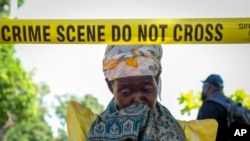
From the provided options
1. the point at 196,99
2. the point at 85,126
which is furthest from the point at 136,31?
the point at 85,126

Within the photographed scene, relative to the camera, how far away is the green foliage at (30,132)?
2309 millimetres

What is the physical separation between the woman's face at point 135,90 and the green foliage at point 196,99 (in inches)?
5.7

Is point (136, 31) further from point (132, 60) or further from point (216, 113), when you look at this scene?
point (216, 113)

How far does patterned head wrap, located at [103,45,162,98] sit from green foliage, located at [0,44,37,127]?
0.39 meters

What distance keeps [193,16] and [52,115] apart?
848mm

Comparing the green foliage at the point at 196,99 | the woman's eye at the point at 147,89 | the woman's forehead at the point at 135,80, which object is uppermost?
the woman's forehead at the point at 135,80

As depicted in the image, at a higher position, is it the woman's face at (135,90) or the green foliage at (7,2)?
the green foliage at (7,2)

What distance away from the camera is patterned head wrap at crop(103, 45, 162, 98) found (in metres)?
2.27

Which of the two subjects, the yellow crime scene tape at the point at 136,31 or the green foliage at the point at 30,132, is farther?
the green foliage at the point at 30,132

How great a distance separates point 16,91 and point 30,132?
22cm

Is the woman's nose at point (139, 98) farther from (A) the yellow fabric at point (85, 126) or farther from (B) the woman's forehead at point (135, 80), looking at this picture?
(A) the yellow fabric at point (85, 126)

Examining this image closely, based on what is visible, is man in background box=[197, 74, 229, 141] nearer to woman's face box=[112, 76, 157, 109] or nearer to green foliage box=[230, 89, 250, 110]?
green foliage box=[230, 89, 250, 110]

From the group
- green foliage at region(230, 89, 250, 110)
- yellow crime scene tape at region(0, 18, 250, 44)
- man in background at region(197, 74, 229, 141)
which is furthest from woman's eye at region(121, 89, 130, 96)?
green foliage at region(230, 89, 250, 110)

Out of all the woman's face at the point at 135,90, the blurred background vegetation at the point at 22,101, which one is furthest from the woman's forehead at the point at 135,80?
the blurred background vegetation at the point at 22,101
